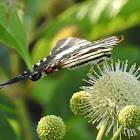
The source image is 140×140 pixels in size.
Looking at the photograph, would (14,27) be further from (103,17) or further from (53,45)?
(103,17)

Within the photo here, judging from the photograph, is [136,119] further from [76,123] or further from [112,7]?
[112,7]

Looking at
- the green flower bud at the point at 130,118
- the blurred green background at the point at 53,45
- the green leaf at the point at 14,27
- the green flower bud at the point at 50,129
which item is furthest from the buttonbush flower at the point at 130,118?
the blurred green background at the point at 53,45

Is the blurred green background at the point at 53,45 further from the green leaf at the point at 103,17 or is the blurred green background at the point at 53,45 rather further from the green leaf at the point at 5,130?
the green leaf at the point at 5,130

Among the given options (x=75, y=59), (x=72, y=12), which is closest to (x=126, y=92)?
(x=75, y=59)

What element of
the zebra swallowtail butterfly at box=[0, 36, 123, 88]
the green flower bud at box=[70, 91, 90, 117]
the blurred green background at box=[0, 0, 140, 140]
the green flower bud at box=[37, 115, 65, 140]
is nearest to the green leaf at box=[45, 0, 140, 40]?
the blurred green background at box=[0, 0, 140, 140]

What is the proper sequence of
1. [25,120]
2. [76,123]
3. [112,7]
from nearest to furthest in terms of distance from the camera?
[76,123], [25,120], [112,7]
